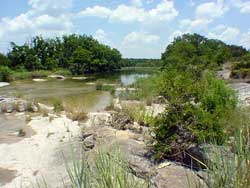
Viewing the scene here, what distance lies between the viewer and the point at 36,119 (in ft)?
42.3

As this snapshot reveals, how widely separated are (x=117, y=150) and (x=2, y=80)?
43.3m

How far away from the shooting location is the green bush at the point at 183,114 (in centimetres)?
570

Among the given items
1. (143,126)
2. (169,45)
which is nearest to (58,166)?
(143,126)

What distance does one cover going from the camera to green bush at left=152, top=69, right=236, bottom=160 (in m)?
5.70

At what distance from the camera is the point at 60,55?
212 ft

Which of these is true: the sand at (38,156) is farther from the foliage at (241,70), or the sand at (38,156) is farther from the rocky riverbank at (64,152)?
the foliage at (241,70)

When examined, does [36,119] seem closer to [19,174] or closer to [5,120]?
[5,120]

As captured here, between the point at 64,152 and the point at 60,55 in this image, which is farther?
the point at 60,55

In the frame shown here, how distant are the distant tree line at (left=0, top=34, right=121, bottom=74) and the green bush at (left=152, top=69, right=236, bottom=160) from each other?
51752mm

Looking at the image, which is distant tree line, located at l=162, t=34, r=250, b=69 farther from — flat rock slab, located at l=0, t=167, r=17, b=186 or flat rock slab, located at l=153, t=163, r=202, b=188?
flat rock slab, located at l=153, t=163, r=202, b=188

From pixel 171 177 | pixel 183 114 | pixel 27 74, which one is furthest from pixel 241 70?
pixel 27 74

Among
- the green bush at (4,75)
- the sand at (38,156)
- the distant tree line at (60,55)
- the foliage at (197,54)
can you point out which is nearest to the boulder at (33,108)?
the sand at (38,156)

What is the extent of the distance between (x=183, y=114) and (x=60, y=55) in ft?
201

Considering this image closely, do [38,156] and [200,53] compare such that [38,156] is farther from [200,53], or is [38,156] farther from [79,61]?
[79,61]
